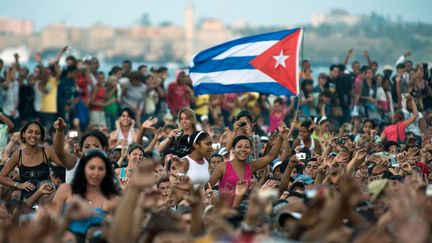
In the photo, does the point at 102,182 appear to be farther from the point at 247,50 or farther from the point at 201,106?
the point at 201,106

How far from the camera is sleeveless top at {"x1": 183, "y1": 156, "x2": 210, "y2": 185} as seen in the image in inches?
554

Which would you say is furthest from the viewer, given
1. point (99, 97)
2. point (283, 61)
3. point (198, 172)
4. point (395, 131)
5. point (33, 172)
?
point (99, 97)

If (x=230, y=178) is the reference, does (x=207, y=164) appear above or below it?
above

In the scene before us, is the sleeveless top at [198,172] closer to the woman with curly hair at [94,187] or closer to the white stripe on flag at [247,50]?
the woman with curly hair at [94,187]

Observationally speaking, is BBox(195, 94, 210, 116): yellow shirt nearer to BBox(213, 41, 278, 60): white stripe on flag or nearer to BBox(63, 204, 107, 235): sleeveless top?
BBox(213, 41, 278, 60): white stripe on flag

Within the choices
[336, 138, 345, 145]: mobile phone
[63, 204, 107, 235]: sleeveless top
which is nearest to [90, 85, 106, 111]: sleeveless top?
[336, 138, 345, 145]: mobile phone

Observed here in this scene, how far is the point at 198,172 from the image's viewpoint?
558 inches

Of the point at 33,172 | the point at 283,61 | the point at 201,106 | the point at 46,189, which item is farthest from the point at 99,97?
the point at 46,189

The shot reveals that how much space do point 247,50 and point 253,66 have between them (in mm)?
287

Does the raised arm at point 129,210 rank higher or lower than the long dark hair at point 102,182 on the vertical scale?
lower

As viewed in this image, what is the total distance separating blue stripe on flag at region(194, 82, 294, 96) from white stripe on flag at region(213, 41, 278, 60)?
14.9 inches

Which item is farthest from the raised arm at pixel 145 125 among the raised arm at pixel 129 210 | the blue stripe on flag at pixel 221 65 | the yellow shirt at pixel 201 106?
the yellow shirt at pixel 201 106

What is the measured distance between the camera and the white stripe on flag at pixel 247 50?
18.7 meters

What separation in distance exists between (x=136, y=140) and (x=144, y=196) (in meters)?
7.10
